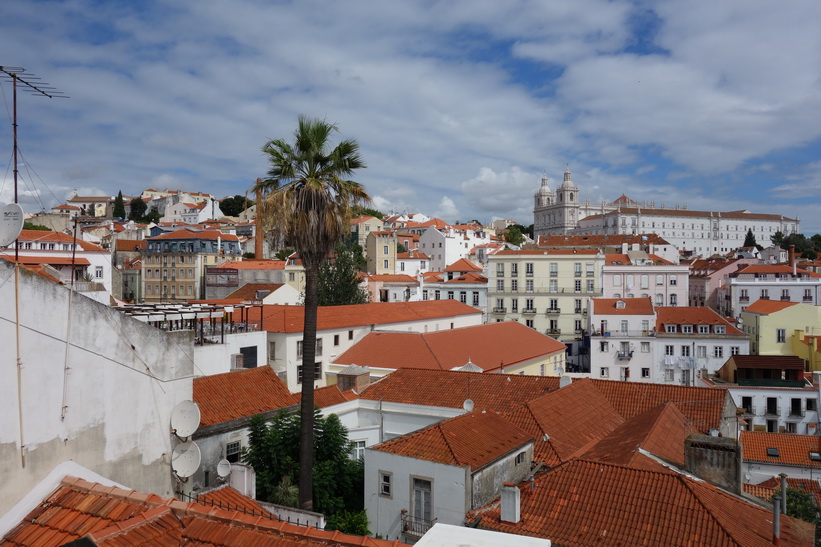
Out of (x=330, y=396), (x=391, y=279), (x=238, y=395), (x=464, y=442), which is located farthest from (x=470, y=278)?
(x=464, y=442)

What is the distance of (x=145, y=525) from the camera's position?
5246 millimetres

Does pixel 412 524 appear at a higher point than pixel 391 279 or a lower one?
lower

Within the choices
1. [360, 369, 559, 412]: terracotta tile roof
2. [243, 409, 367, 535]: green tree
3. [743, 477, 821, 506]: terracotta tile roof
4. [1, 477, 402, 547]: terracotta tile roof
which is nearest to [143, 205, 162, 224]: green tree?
[360, 369, 559, 412]: terracotta tile roof

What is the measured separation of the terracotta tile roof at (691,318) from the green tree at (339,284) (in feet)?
84.2

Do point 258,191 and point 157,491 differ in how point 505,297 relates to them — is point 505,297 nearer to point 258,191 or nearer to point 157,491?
point 258,191

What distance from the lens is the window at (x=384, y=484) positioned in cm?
1408

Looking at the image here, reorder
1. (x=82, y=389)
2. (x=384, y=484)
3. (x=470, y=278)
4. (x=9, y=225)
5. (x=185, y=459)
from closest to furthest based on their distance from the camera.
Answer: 1. (x=9, y=225)
2. (x=82, y=389)
3. (x=185, y=459)
4. (x=384, y=484)
5. (x=470, y=278)

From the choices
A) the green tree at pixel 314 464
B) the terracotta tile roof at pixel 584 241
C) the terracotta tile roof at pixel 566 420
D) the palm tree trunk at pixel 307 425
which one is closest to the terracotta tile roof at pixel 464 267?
Answer: the terracotta tile roof at pixel 584 241

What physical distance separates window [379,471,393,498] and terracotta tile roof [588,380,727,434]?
1033cm

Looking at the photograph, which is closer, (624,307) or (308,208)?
(308,208)

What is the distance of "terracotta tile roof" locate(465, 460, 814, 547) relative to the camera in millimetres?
10102

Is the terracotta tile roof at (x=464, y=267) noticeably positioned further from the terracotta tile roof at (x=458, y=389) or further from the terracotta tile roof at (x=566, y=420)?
the terracotta tile roof at (x=566, y=420)

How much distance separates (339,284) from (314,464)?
3564 centimetres

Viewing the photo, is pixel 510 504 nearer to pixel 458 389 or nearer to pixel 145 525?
pixel 145 525
